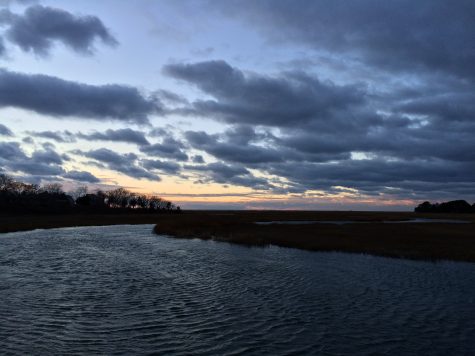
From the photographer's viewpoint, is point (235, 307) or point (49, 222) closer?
point (235, 307)

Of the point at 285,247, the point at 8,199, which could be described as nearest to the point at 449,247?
the point at 285,247

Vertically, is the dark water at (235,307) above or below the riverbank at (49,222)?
below

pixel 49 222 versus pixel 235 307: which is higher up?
pixel 49 222

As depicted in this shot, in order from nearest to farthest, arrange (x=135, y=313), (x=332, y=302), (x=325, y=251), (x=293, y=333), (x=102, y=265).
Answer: (x=293, y=333) → (x=135, y=313) → (x=332, y=302) → (x=102, y=265) → (x=325, y=251)

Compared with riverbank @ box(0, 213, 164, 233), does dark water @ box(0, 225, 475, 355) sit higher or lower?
lower

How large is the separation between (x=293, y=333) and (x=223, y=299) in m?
6.27

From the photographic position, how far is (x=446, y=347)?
1479 centimetres

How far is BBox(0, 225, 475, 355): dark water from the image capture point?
14.7m

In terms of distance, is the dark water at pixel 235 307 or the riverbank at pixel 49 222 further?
the riverbank at pixel 49 222

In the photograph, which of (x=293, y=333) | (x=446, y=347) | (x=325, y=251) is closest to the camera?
(x=446, y=347)

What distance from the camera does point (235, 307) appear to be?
1994 centimetres

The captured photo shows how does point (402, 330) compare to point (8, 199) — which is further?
point (8, 199)

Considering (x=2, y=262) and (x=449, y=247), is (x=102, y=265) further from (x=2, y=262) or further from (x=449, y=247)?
(x=449, y=247)

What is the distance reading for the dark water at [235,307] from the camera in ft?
48.2
